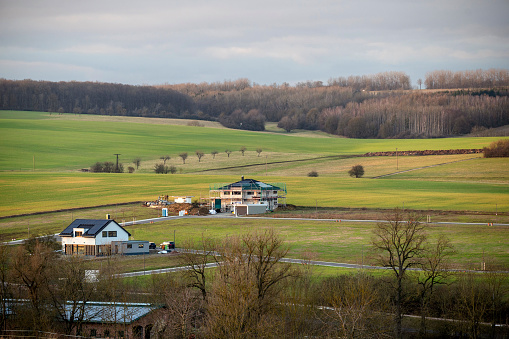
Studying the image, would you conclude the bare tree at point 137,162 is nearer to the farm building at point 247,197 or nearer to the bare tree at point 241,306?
the farm building at point 247,197

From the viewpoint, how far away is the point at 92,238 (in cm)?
6425

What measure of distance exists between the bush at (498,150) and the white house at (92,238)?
83496 millimetres

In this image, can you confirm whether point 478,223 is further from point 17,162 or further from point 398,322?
point 17,162

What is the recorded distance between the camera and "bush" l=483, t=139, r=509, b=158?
12219 centimetres

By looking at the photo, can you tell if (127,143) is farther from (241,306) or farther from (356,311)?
(241,306)

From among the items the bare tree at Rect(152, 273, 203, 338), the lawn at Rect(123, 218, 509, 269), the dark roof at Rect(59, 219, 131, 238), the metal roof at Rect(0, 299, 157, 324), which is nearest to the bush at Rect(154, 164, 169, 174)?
the lawn at Rect(123, 218, 509, 269)

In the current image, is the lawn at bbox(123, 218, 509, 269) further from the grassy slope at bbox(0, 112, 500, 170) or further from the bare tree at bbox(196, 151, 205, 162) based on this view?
the grassy slope at bbox(0, 112, 500, 170)

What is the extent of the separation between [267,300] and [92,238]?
31.5 metres

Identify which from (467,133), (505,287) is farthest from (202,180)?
(467,133)

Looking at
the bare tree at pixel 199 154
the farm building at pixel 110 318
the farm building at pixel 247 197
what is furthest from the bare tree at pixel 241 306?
the bare tree at pixel 199 154

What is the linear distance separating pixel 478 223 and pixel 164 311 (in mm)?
43673

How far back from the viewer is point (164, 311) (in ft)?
134

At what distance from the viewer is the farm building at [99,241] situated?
209 ft

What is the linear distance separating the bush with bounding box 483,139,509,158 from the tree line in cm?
7922
